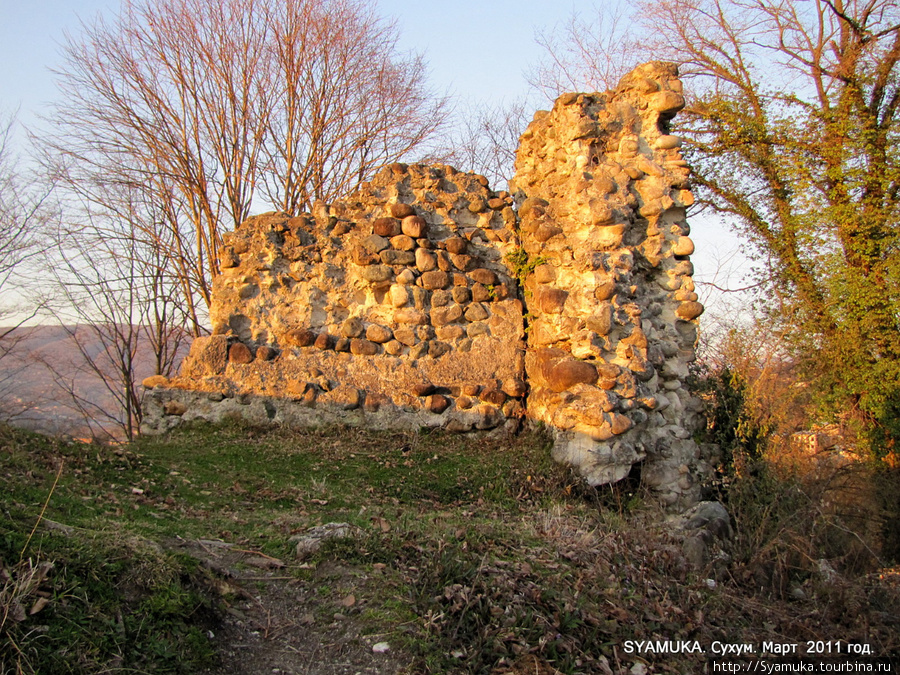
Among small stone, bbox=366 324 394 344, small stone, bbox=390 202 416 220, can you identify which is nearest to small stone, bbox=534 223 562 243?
small stone, bbox=390 202 416 220

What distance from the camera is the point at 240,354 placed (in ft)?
20.1

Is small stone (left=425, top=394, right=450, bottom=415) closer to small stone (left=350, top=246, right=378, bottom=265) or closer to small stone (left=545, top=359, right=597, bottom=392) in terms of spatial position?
small stone (left=545, top=359, right=597, bottom=392)

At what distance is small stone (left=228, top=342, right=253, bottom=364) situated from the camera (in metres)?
6.14

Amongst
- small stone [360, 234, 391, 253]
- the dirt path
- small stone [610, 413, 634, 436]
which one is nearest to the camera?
the dirt path

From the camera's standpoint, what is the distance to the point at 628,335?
18.9 ft

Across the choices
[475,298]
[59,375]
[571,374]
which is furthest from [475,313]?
[59,375]

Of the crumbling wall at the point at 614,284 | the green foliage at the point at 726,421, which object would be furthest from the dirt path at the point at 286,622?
the green foliage at the point at 726,421

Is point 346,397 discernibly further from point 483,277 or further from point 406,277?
point 483,277

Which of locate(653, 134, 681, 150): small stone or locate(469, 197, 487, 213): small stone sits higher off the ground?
locate(653, 134, 681, 150): small stone

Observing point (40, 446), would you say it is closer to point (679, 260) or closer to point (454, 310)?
point (454, 310)

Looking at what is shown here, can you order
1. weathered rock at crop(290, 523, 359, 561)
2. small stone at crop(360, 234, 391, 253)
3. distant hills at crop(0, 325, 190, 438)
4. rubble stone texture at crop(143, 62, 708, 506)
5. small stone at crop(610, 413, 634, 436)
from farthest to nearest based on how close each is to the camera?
distant hills at crop(0, 325, 190, 438) < small stone at crop(360, 234, 391, 253) < rubble stone texture at crop(143, 62, 708, 506) < small stone at crop(610, 413, 634, 436) < weathered rock at crop(290, 523, 359, 561)

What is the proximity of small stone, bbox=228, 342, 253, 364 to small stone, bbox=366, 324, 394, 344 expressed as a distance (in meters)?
1.10

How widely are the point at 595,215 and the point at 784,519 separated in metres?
2.94

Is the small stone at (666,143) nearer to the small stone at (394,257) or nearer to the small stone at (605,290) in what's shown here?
the small stone at (605,290)
